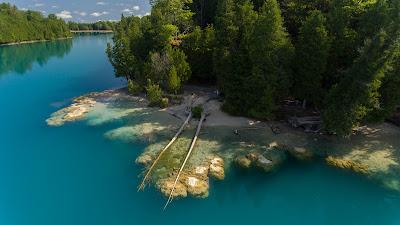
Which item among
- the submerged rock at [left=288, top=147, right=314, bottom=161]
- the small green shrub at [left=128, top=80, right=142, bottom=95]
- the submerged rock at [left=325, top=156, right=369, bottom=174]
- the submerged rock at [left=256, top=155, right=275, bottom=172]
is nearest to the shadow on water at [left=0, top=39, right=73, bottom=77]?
the small green shrub at [left=128, top=80, right=142, bottom=95]

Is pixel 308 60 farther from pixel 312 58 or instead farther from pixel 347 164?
pixel 347 164

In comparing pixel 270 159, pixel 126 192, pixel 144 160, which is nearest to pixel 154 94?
pixel 144 160

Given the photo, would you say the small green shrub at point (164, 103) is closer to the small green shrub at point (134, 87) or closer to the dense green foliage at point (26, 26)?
the small green shrub at point (134, 87)

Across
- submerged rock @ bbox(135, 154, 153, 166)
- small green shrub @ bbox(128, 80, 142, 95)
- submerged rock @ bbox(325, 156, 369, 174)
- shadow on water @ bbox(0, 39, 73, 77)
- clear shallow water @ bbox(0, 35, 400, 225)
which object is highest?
small green shrub @ bbox(128, 80, 142, 95)

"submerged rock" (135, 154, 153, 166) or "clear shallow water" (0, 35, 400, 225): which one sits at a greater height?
"submerged rock" (135, 154, 153, 166)

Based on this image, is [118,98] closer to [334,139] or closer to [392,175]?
[334,139]

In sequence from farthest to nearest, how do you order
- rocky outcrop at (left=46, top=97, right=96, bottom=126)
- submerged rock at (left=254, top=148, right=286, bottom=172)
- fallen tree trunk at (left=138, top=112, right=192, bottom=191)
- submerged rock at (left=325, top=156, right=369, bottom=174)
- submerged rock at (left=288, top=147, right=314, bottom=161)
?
rocky outcrop at (left=46, top=97, right=96, bottom=126)
submerged rock at (left=288, top=147, right=314, bottom=161)
submerged rock at (left=254, top=148, right=286, bottom=172)
submerged rock at (left=325, top=156, right=369, bottom=174)
fallen tree trunk at (left=138, top=112, right=192, bottom=191)

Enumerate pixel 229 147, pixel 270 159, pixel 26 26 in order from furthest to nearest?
pixel 26 26 → pixel 229 147 → pixel 270 159

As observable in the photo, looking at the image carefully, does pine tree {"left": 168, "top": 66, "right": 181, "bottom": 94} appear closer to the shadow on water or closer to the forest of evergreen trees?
the forest of evergreen trees
